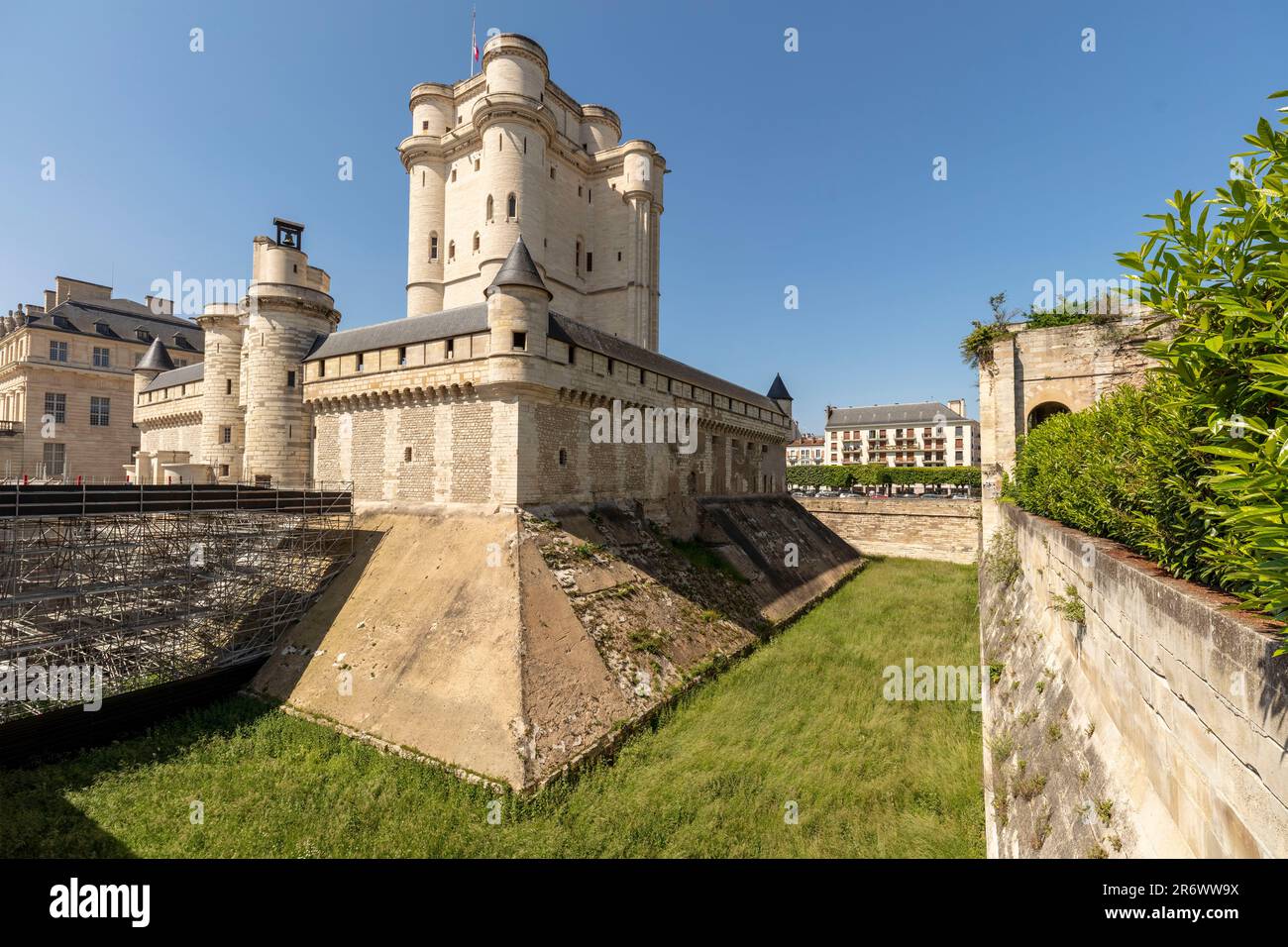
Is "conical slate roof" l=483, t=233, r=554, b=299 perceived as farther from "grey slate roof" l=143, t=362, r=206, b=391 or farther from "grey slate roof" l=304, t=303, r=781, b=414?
"grey slate roof" l=143, t=362, r=206, b=391

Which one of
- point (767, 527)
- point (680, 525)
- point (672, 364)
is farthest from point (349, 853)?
point (767, 527)

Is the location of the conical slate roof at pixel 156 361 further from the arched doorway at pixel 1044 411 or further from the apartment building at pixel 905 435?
the apartment building at pixel 905 435

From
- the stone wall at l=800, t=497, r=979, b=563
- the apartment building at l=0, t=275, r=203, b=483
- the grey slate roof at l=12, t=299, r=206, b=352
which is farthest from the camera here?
the stone wall at l=800, t=497, r=979, b=563

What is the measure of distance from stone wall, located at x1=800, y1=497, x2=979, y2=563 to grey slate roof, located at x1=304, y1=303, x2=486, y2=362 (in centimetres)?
3081

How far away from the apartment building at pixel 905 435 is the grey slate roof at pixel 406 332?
73186 mm

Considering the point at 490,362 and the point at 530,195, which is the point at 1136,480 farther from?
the point at 530,195

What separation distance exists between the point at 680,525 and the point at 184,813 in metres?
18.8

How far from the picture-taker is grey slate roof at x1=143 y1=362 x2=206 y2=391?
27625mm

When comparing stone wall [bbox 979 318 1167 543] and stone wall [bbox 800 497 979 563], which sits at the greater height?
stone wall [bbox 979 318 1167 543]

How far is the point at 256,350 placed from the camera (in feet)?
71.9

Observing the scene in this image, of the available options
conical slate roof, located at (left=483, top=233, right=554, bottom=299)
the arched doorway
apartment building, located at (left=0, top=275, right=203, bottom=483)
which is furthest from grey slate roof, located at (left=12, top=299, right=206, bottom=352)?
the arched doorway

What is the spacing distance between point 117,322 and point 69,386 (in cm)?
675

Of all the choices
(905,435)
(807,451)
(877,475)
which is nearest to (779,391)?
(877,475)
